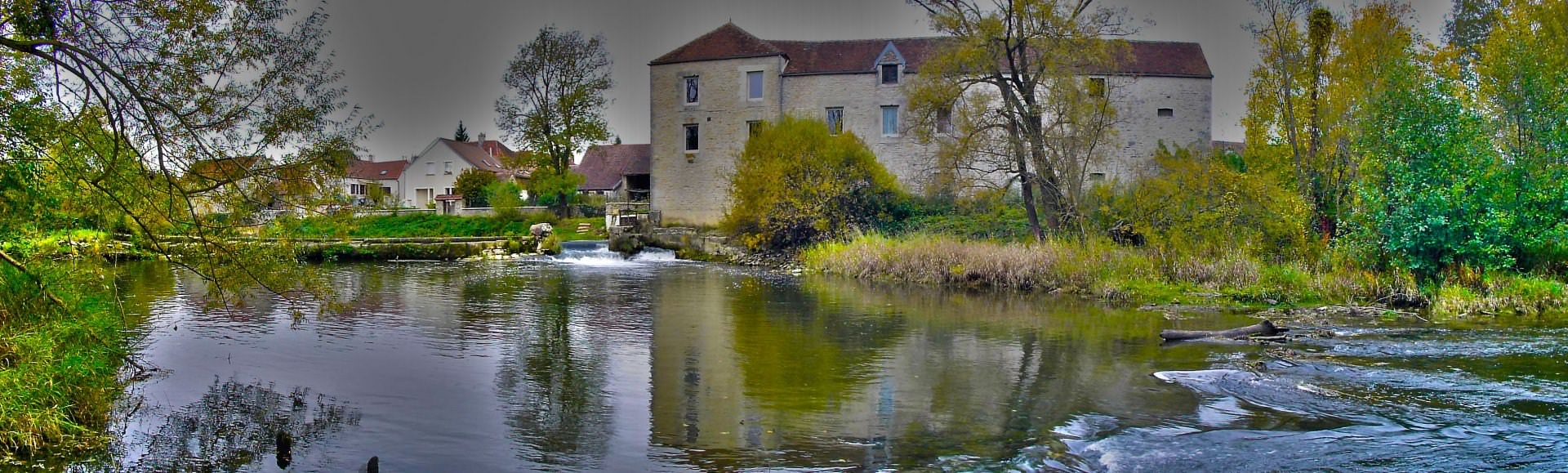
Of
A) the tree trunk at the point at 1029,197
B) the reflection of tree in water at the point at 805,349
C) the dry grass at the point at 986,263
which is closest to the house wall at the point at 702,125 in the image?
the dry grass at the point at 986,263

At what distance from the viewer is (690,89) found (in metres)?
42.6

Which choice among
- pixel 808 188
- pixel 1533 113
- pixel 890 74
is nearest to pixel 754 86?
pixel 890 74

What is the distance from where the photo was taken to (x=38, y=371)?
8266 millimetres

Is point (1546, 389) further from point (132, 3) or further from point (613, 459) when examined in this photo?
point (132, 3)

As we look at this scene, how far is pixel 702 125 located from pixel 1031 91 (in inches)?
768

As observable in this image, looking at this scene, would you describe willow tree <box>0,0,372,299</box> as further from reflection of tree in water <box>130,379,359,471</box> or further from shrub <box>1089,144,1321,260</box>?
shrub <box>1089,144,1321,260</box>

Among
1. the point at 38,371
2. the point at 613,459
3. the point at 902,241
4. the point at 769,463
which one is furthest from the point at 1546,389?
the point at 902,241

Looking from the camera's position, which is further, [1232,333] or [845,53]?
[845,53]

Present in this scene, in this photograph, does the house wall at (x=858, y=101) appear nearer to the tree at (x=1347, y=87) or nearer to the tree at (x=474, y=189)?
the tree at (x=1347, y=87)

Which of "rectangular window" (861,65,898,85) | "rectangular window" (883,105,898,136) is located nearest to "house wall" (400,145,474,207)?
"rectangular window" (883,105,898,136)

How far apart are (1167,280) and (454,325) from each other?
13.9 metres

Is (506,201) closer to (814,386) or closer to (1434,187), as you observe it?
(1434,187)

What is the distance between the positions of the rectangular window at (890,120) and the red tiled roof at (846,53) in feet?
5.73

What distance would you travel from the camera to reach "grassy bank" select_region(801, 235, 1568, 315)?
16688 millimetres
